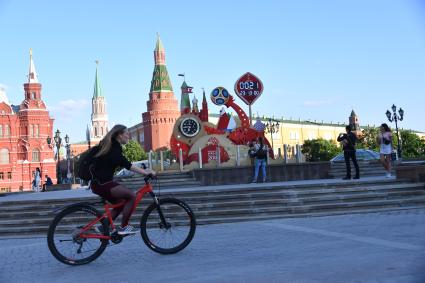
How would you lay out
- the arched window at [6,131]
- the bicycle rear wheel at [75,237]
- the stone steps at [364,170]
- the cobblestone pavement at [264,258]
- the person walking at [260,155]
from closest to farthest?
the cobblestone pavement at [264,258] → the bicycle rear wheel at [75,237] → the person walking at [260,155] → the stone steps at [364,170] → the arched window at [6,131]

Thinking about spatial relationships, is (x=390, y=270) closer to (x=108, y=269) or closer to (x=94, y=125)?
(x=108, y=269)

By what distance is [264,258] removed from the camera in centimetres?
630

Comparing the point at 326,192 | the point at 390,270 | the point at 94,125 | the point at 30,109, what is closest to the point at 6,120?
the point at 30,109

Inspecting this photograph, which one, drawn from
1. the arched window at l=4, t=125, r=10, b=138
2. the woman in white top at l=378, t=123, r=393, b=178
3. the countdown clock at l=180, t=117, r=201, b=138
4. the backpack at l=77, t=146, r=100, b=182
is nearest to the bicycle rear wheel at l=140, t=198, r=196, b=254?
the backpack at l=77, t=146, r=100, b=182

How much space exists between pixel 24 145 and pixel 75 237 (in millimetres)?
99946

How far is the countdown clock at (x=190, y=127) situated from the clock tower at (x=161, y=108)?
304 feet

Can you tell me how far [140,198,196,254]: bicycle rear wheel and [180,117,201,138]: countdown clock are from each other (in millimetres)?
24768

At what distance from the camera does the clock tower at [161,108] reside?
410ft

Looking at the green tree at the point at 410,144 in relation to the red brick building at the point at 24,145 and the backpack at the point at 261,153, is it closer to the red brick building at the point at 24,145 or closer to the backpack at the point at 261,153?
the red brick building at the point at 24,145

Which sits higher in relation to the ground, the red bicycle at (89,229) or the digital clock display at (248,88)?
the digital clock display at (248,88)

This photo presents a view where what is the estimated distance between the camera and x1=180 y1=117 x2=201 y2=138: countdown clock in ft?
105

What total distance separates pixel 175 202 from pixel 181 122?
25.3 m

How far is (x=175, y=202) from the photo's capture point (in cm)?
705

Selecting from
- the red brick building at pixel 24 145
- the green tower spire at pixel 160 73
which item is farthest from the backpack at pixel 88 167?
the green tower spire at pixel 160 73
